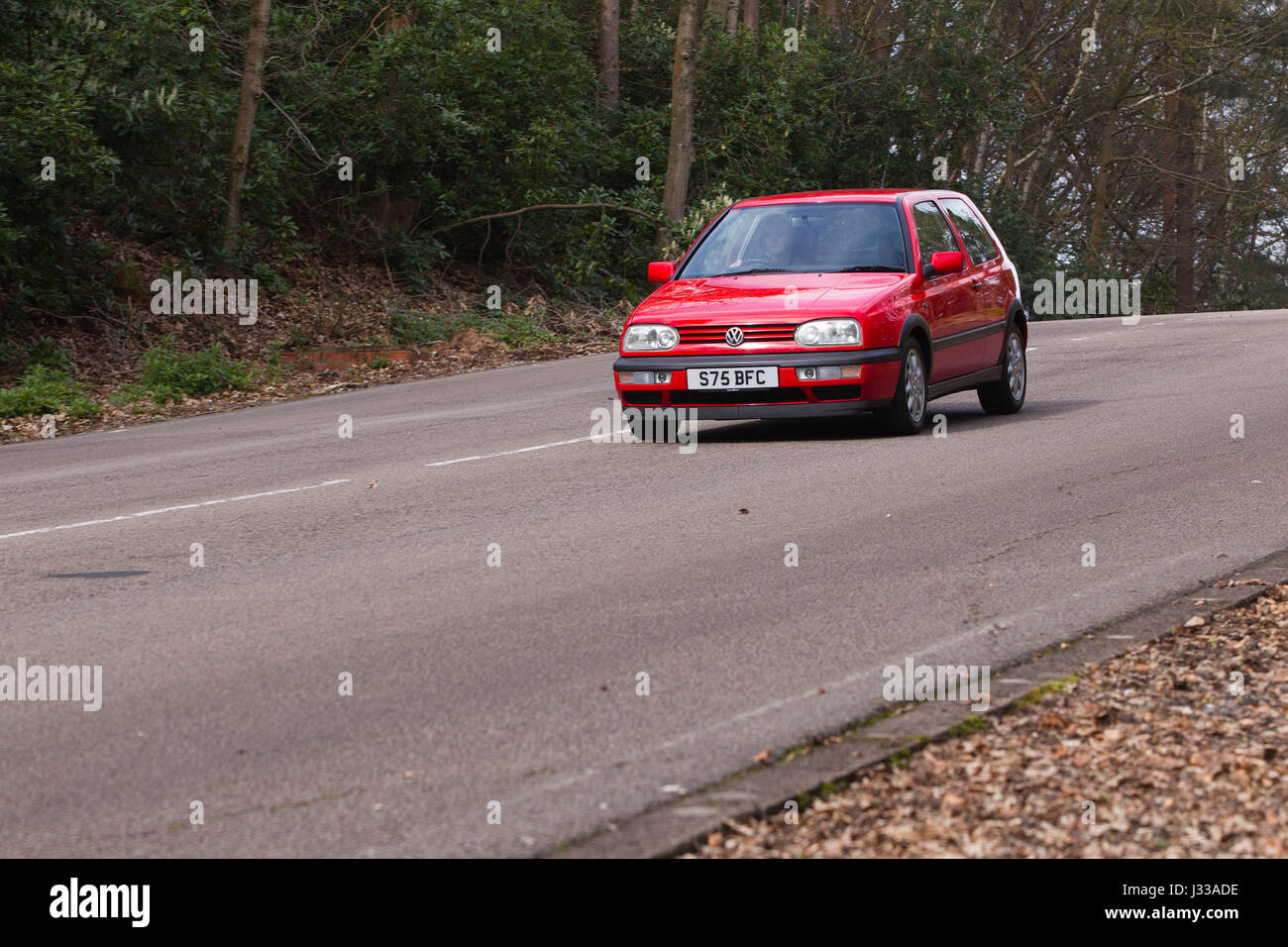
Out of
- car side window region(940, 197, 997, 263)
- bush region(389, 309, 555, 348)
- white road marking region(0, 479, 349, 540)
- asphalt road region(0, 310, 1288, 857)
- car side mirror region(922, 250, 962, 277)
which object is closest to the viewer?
asphalt road region(0, 310, 1288, 857)

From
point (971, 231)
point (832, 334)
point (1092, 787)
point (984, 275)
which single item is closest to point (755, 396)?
point (832, 334)

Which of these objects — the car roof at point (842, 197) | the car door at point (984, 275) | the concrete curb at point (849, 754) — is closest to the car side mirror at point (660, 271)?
the car roof at point (842, 197)

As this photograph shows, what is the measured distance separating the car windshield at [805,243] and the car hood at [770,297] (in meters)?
0.22

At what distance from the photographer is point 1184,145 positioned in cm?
5144

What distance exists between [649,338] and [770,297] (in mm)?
915

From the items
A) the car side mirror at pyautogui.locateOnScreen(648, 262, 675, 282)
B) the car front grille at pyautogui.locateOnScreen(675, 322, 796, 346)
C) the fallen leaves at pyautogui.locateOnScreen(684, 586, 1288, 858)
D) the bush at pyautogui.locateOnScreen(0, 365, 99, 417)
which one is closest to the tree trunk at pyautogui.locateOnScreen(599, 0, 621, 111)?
the bush at pyautogui.locateOnScreen(0, 365, 99, 417)

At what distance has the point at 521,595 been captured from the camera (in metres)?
7.34

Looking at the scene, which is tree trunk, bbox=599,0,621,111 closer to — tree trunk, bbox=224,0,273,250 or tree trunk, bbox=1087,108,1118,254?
tree trunk, bbox=224,0,273,250

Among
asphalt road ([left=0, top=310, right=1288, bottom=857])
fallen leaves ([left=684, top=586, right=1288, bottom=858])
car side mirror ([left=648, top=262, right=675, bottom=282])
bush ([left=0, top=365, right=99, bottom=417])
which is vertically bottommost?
fallen leaves ([left=684, top=586, right=1288, bottom=858])

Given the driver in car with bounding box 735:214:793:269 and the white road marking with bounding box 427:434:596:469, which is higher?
the driver in car with bounding box 735:214:793:269

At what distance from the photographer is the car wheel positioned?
13898 millimetres

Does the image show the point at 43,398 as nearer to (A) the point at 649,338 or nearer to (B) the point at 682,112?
(A) the point at 649,338

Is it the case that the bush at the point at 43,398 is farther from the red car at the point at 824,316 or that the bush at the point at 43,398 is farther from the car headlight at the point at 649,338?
the car headlight at the point at 649,338

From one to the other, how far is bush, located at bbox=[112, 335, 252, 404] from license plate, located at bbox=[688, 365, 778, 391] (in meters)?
8.61
